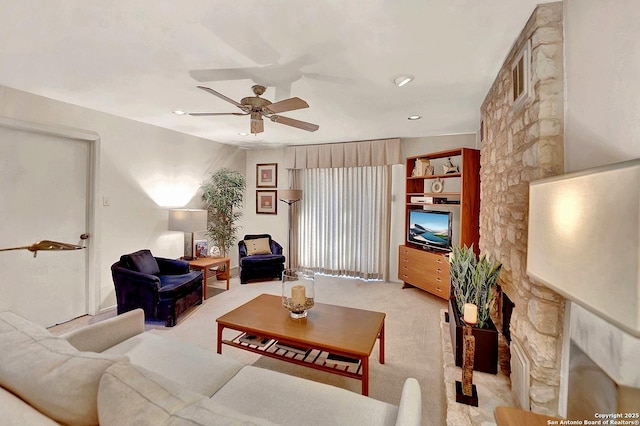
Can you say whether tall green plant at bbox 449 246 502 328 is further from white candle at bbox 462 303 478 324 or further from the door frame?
the door frame

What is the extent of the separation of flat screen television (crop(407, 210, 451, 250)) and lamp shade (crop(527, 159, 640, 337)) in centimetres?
→ 312

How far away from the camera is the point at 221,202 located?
4.79 m

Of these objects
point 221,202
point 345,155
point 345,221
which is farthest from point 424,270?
point 221,202

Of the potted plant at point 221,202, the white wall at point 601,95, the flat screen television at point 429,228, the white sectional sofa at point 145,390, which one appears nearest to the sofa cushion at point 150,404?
the white sectional sofa at point 145,390

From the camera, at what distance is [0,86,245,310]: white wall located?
299 cm

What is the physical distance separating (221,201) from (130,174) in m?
1.40

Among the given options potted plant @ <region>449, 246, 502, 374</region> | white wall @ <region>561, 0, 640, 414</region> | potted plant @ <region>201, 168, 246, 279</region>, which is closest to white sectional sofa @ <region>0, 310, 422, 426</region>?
white wall @ <region>561, 0, 640, 414</region>

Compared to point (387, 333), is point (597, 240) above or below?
above

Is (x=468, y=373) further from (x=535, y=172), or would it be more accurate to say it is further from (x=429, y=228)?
(x=429, y=228)

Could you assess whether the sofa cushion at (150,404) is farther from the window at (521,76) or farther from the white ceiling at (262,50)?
the window at (521,76)

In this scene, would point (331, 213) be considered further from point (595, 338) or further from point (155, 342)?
point (595, 338)

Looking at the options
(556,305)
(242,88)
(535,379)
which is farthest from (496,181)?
(242,88)

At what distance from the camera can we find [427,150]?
14.9 feet

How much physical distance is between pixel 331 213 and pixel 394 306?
86.8 inches
